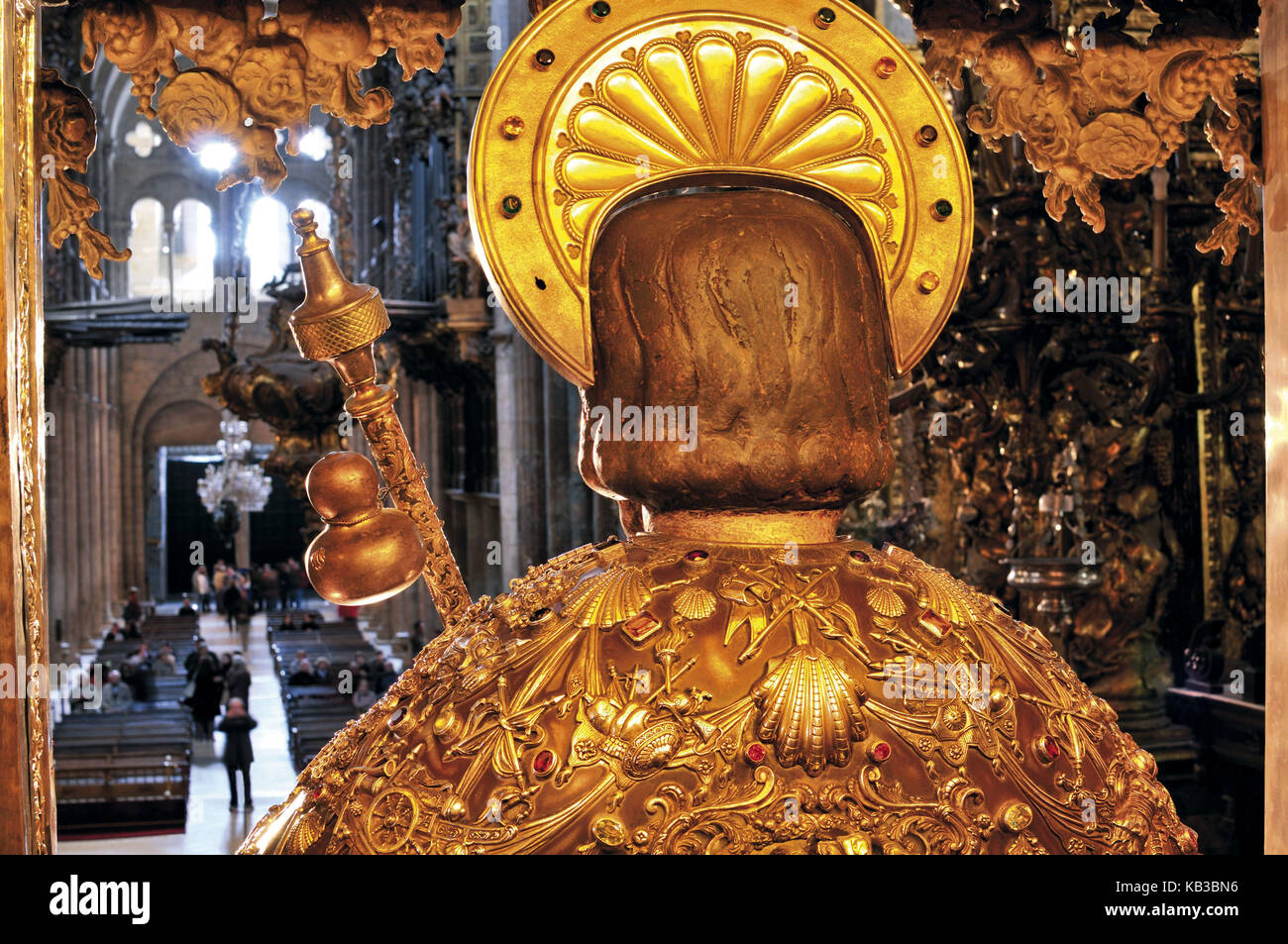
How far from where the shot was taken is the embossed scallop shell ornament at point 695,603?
197cm

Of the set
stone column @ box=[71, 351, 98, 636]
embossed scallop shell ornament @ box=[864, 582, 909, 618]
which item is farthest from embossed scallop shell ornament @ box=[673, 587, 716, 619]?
stone column @ box=[71, 351, 98, 636]

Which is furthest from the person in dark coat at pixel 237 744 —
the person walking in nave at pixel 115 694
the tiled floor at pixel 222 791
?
the person walking in nave at pixel 115 694

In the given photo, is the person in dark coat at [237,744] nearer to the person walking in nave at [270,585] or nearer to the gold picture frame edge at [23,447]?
the gold picture frame edge at [23,447]

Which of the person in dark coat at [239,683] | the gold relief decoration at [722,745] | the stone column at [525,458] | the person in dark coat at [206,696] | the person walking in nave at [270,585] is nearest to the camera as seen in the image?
the gold relief decoration at [722,745]

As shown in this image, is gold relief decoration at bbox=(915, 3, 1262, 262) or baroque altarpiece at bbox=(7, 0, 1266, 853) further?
gold relief decoration at bbox=(915, 3, 1262, 262)

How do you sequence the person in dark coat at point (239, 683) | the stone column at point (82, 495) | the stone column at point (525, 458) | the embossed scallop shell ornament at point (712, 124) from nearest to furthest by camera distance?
the embossed scallop shell ornament at point (712, 124) → the stone column at point (525, 458) → the person in dark coat at point (239, 683) → the stone column at point (82, 495)

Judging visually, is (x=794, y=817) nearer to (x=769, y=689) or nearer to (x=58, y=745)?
→ (x=769, y=689)

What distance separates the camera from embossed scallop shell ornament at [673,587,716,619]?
1970 millimetres

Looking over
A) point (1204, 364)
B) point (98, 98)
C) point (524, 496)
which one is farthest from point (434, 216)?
point (98, 98)

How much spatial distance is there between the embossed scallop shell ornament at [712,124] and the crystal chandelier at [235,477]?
798 inches

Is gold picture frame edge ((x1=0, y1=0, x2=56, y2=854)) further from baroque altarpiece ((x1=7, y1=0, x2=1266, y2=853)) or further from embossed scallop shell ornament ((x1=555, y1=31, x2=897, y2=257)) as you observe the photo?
embossed scallop shell ornament ((x1=555, y1=31, x2=897, y2=257))

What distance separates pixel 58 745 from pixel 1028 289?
31.4ft

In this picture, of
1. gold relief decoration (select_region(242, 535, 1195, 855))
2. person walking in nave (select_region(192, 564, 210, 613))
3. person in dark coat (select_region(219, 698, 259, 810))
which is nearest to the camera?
gold relief decoration (select_region(242, 535, 1195, 855))

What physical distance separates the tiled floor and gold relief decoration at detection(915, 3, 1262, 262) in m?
4.35
